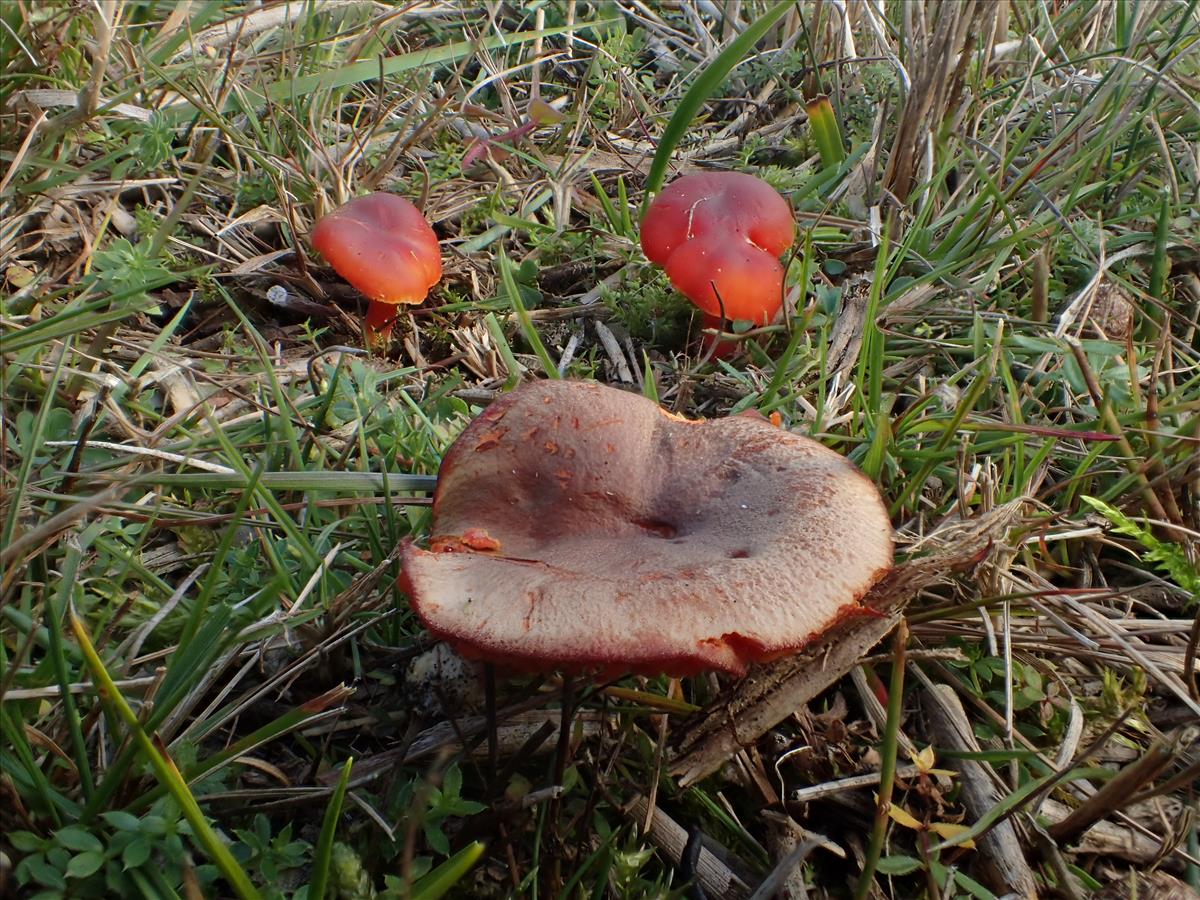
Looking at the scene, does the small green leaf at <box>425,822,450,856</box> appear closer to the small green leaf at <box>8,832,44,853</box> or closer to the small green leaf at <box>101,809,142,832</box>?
the small green leaf at <box>101,809,142,832</box>

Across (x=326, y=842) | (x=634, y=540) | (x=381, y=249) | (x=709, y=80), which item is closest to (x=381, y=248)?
(x=381, y=249)

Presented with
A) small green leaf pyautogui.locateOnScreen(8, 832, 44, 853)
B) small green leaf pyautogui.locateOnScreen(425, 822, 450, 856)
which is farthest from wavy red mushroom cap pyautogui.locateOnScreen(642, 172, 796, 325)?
small green leaf pyautogui.locateOnScreen(8, 832, 44, 853)

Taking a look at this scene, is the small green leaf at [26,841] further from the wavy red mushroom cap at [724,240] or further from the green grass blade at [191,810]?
the wavy red mushroom cap at [724,240]

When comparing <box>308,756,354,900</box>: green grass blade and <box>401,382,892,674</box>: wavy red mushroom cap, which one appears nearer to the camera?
<box>308,756,354,900</box>: green grass blade

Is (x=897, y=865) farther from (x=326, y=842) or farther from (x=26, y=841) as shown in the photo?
(x=26, y=841)

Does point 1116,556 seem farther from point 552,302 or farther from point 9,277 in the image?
point 9,277

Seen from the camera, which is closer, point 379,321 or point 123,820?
point 123,820

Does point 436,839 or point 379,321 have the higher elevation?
point 379,321

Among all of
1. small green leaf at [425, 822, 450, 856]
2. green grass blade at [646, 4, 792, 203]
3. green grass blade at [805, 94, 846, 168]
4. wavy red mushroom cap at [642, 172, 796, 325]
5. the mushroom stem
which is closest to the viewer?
small green leaf at [425, 822, 450, 856]
